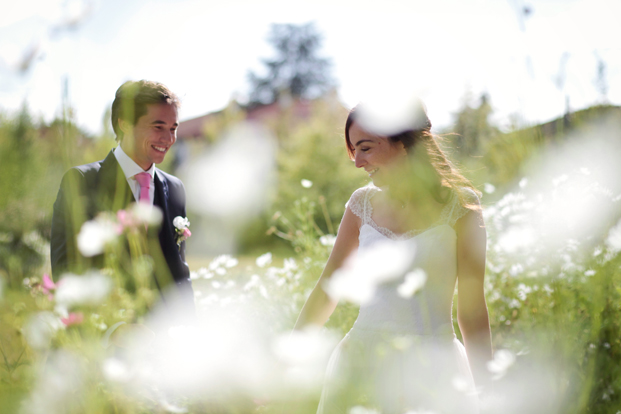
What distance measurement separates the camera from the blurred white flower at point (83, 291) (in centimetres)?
66

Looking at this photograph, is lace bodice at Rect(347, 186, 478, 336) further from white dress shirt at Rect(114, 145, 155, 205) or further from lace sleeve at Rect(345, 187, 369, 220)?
white dress shirt at Rect(114, 145, 155, 205)

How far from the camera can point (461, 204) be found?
1562 mm

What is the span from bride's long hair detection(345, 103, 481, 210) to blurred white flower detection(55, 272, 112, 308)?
114 cm

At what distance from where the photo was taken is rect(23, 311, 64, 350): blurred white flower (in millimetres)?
712

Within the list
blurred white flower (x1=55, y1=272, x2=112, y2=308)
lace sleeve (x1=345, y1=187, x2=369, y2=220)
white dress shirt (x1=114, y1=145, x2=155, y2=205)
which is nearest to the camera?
blurred white flower (x1=55, y1=272, x2=112, y2=308)

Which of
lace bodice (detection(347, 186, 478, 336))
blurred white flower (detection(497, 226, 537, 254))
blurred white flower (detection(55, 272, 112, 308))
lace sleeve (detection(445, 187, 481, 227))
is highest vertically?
blurred white flower (detection(55, 272, 112, 308))

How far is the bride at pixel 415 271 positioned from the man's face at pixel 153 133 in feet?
2.36

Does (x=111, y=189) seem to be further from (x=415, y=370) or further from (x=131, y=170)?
(x=415, y=370)

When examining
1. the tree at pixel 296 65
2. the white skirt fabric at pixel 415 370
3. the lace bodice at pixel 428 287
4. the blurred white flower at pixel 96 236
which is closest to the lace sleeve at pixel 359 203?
the lace bodice at pixel 428 287

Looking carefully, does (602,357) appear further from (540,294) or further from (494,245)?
(494,245)

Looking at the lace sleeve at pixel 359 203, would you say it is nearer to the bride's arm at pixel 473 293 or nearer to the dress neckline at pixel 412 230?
the dress neckline at pixel 412 230

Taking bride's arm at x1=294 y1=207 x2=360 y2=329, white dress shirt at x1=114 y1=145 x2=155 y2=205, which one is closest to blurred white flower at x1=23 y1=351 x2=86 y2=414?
bride's arm at x1=294 y1=207 x2=360 y2=329

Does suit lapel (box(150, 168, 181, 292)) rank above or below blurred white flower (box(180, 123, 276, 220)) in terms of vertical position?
above

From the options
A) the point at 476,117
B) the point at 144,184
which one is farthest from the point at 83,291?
the point at 476,117
